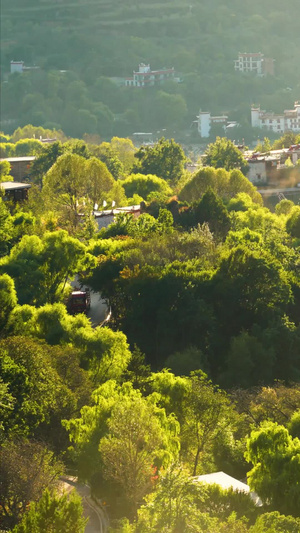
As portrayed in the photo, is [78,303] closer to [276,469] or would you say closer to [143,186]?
[276,469]

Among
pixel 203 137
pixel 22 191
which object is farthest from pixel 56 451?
pixel 203 137

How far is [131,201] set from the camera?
61.3m

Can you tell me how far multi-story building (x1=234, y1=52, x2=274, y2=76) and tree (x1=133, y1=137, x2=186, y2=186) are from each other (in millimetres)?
90915

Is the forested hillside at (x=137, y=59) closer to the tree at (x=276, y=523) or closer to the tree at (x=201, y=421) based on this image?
the tree at (x=201, y=421)

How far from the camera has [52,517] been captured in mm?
18281

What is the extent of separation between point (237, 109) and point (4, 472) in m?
143

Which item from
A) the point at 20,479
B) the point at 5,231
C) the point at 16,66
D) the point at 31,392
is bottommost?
the point at 16,66

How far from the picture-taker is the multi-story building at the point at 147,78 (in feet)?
541

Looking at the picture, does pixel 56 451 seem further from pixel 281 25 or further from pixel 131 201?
pixel 281 25

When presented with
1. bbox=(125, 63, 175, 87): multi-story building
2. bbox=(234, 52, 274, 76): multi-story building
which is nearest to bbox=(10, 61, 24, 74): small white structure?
bbox=(125, 63, 175, 87): multi-story building

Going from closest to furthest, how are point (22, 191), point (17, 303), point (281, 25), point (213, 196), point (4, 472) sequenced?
point (4, 472) < point (17, 303) < point (213, 196) < point (22, 191) < point (281, 25)

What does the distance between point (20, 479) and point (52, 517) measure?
7.10 ft

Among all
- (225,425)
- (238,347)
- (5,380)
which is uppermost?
(5,380)

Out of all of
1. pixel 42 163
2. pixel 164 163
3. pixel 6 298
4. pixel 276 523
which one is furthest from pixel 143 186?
pixel 276 523
